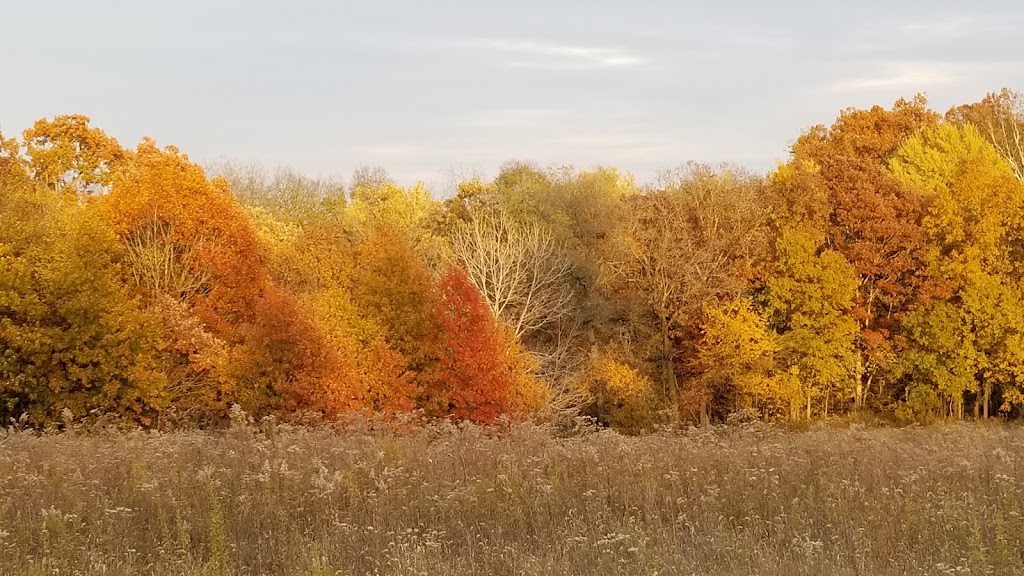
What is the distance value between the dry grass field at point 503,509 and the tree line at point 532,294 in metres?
18.2

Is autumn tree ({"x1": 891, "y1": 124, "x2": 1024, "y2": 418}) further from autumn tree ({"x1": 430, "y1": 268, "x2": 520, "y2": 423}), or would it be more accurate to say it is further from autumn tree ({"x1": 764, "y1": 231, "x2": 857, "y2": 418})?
autumn tree ({"x1": 430, "y1": 268, "x2": 520, "y2": 423})

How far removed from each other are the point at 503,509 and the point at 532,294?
40.1 m

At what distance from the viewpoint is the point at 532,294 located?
161 feet

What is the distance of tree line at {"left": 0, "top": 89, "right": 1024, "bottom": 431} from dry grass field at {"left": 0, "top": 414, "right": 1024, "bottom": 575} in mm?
18179

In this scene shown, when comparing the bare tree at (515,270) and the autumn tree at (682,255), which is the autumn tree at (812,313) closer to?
the autumn tree at (682,255)

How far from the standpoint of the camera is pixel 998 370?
44562 mm

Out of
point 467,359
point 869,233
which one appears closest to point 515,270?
point 467,359

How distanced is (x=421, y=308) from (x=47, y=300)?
12905 millimetres

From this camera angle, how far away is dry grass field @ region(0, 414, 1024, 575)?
7527 millimetres

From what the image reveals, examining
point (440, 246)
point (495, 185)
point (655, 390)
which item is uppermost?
point (495, 185)

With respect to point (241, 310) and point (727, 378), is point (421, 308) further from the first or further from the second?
point (727, 378)

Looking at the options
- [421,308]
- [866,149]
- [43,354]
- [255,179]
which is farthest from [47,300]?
[866,149]

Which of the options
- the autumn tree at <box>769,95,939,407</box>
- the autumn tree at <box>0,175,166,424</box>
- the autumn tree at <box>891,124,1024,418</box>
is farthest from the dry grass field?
the autumn tree at <box>769,95,939,407</box>

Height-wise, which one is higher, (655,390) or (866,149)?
(866,149)
